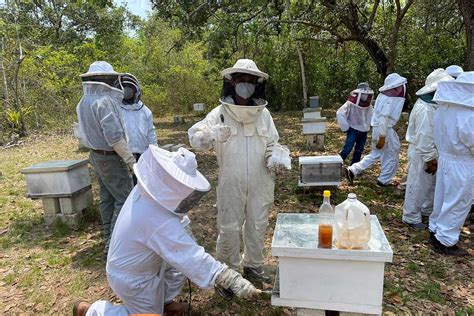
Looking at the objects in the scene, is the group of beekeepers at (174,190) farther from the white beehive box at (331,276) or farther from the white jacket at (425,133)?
the white jacket at (425,133)

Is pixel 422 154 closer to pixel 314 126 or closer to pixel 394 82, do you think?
pixel 394 82

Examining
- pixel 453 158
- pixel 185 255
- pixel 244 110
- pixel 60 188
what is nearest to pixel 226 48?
pixel 60 188

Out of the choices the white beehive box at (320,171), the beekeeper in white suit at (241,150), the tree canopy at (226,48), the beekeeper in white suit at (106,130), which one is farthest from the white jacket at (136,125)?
the tree canopy at (226,48)

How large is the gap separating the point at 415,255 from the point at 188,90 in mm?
14071

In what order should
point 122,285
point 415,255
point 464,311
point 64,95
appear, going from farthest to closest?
point 64,95 → point 415,255 → point 464,311 → point 122,285

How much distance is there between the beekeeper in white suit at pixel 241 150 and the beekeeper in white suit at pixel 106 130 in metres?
1.15

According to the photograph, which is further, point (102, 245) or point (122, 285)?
point (102, 245)

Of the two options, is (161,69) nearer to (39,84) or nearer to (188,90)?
(188,90)

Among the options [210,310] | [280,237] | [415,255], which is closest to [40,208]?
[210,310]

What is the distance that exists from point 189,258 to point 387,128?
188 inches

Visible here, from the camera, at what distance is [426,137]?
421 cm

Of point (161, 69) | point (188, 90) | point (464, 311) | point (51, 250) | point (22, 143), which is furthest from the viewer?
point (161, 69)

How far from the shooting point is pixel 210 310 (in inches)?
123

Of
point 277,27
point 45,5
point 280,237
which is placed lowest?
point 280,237
